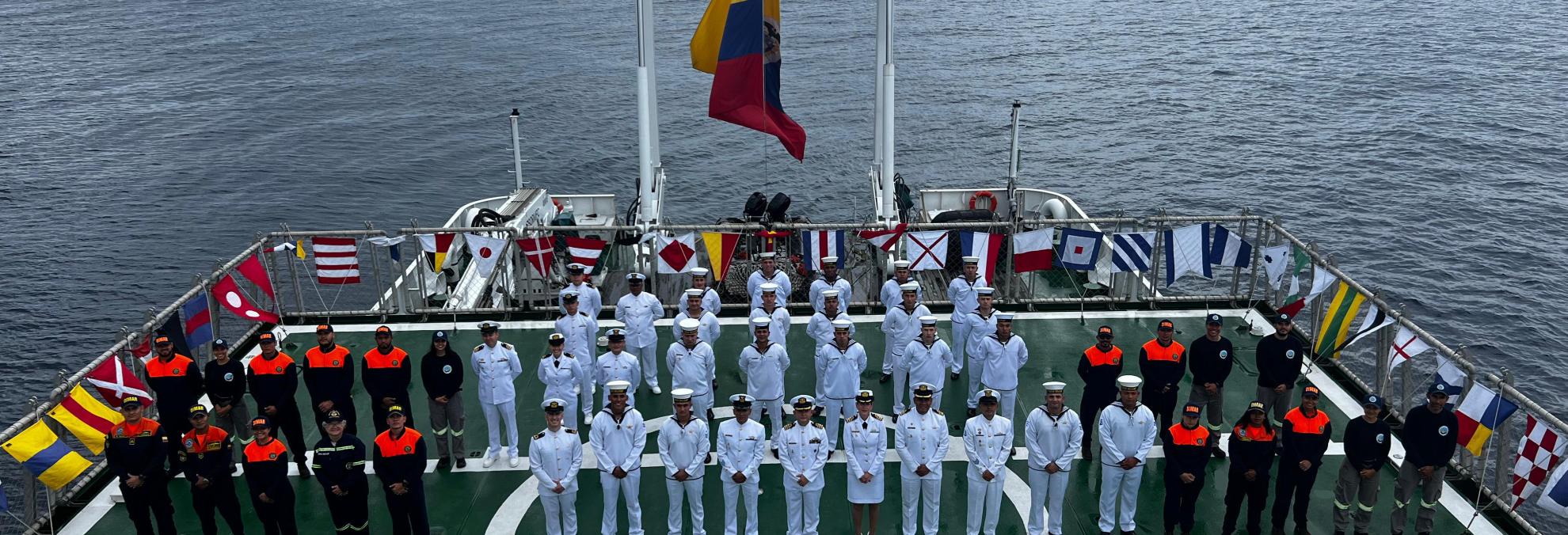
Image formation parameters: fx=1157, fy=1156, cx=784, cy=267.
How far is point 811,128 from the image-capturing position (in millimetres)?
51688

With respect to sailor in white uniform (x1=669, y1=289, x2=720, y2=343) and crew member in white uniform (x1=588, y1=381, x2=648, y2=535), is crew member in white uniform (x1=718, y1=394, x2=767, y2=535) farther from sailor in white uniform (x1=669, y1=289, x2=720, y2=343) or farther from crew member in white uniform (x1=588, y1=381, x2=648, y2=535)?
sailor in white uniform (x1=669, y1=289, x2=720, y2=343)

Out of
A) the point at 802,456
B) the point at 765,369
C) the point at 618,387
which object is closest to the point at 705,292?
the point at 765,369

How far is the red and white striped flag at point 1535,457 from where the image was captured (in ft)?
39.4

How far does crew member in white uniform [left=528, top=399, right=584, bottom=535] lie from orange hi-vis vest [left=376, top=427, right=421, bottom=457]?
1.22 metres

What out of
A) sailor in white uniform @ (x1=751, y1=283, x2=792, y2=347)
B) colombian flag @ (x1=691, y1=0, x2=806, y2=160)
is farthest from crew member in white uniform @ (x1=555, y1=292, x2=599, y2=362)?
colombian flag @ (x1=691, y1=0, x2=806, y2=160)

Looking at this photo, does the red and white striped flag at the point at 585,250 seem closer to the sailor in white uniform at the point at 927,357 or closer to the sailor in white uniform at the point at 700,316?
the sailor in white uniform at the point at 700,316

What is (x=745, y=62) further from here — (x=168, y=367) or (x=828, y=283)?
(x=168, y=367)

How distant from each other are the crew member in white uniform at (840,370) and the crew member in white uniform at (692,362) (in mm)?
1456

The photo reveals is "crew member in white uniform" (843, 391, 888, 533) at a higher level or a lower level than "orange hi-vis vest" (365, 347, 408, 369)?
lower

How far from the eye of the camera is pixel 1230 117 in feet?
169

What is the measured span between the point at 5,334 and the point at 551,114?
1058 inches

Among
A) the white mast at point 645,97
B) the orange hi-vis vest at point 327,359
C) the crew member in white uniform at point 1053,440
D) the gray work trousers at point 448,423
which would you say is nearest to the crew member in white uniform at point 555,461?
the gray work trousers at point 448,423

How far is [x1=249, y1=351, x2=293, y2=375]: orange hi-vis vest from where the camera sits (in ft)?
45.4


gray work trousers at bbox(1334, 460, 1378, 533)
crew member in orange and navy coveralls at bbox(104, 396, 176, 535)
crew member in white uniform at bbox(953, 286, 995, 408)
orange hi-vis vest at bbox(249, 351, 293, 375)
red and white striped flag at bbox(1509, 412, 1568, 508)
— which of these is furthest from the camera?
crew member in white uniform at bbox(953, 286, 995, 408)
